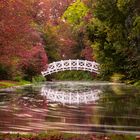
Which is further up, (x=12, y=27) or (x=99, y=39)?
(x=12, y=27)

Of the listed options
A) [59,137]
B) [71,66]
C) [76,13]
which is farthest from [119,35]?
[76,13]

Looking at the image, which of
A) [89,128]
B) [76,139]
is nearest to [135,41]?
[89,128]

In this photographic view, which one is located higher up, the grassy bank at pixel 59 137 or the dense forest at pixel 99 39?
the dense forest at pixel 99 39

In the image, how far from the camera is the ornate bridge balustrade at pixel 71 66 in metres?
69.2

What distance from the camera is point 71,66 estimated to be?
7088 centimetres

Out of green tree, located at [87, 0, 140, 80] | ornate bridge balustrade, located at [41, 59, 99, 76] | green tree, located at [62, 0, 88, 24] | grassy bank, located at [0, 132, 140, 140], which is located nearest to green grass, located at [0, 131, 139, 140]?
grassy bank, located at [0, 132, 140, 140]

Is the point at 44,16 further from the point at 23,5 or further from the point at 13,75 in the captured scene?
the point at 23,5

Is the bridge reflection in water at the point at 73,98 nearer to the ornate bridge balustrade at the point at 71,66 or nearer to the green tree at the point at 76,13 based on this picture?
the ornate bridge balustrade at the point at 71,66

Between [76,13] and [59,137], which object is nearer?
[59,137]

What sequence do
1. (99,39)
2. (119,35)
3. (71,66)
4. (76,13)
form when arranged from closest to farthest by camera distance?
(119,35), (99,39), (71,66), (76,13)

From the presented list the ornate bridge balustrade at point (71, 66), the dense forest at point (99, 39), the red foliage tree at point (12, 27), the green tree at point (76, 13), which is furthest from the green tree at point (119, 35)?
the green tree at point (76, 13)

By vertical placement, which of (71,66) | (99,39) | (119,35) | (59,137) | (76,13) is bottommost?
(59,137)

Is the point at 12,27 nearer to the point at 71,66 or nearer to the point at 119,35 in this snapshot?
the point at 119,35

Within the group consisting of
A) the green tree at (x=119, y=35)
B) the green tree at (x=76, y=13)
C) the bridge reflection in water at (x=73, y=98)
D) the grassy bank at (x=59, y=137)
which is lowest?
the grassy bank at (x=59, y=137)
